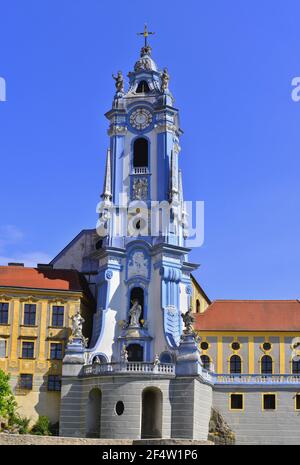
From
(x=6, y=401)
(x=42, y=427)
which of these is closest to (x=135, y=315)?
(x=42, y=427)

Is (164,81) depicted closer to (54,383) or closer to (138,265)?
(138,265)

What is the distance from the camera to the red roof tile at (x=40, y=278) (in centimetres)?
6006

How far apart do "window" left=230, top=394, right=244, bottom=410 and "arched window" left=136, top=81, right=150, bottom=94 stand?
23.9m

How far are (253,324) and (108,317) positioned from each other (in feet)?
35.3

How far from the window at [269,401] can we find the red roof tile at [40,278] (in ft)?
48.9

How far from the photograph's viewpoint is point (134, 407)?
54.1 meters

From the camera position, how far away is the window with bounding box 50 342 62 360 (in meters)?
58.7

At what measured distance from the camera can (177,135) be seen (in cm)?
6594

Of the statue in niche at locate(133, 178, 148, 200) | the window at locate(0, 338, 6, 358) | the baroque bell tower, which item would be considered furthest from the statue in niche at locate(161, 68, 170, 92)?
the window at locate(0, 338, 6, 358)

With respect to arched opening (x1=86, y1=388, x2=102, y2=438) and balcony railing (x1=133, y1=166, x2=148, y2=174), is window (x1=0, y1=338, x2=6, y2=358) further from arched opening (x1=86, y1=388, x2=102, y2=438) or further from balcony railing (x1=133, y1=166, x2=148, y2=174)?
balcony railing (x1=133, y1=166, x2=148, y2=174)

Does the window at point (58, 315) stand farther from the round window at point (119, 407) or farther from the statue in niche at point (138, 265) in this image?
the round window at point (119, 407)

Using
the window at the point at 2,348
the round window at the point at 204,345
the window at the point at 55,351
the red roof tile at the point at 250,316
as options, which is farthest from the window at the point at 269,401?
the window at the point at 2,348

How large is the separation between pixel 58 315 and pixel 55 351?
98.7 inches
